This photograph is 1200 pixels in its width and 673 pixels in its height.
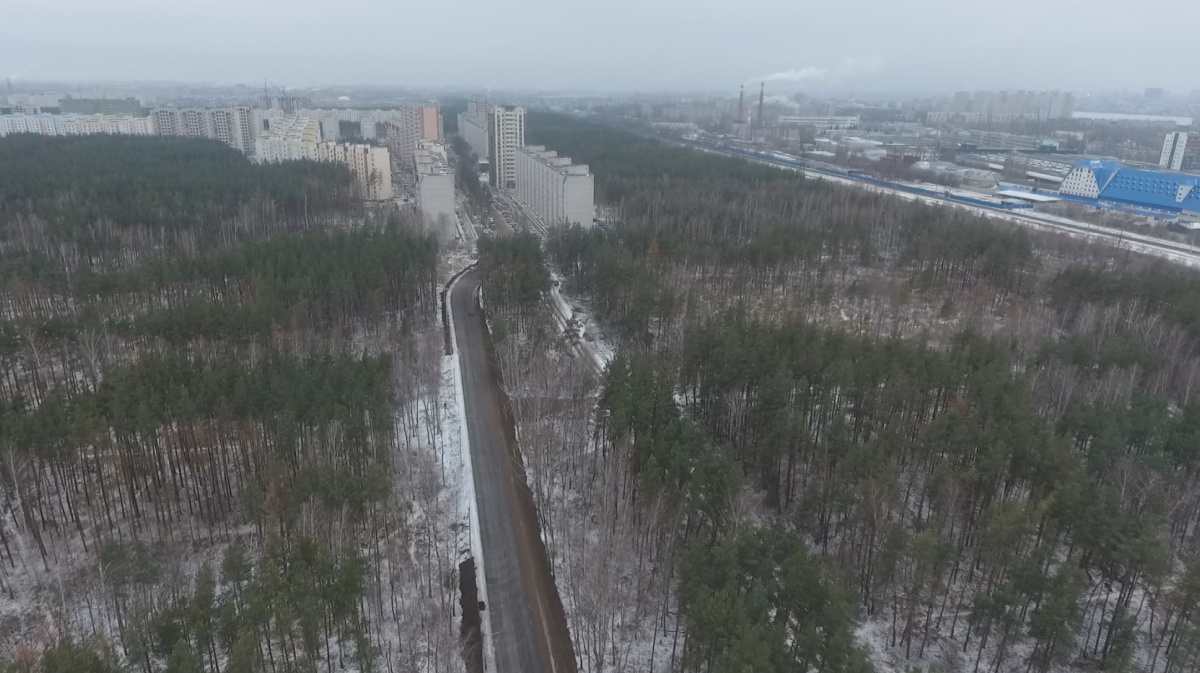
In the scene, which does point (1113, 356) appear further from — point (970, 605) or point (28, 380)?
point (28, 380)

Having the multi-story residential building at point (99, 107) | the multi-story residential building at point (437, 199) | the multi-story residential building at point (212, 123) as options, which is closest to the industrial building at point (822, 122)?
the multi-story residential building at point (212, 123)

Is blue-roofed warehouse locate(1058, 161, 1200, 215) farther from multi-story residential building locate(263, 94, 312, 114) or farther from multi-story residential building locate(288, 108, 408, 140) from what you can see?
multi-story residential building locate(263, 94, 312, 114)

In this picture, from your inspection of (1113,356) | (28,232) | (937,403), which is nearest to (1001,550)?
(937,403)

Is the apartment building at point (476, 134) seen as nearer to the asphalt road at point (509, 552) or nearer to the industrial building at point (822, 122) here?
the asphalt road at point (509, 552)

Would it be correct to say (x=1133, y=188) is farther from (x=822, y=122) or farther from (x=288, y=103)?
(x=288, y=103)

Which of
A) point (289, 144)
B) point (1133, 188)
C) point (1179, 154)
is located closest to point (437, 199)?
point (289, 144)

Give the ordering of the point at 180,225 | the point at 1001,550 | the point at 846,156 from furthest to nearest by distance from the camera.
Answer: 1. the point at 846,156
2. the point at 180,225
3. the point at 1001,550

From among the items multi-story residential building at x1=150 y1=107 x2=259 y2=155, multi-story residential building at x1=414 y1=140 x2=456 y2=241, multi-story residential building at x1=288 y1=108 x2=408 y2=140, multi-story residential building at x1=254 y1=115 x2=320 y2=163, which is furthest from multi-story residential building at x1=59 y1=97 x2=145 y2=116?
multi-story residential building at x1=414 y1=140 x2=456 y2=241
